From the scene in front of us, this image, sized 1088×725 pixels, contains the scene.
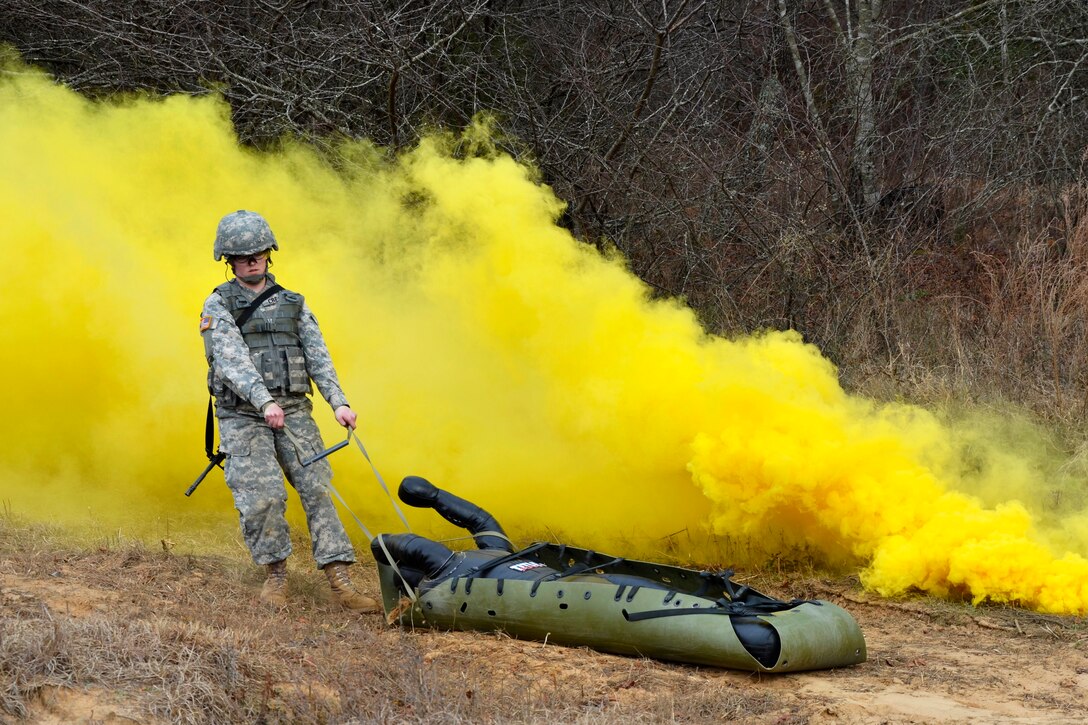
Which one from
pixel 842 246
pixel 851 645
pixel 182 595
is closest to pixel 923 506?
pixel 851 645

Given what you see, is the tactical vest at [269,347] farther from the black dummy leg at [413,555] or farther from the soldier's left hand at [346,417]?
the black dummy leg at [413,555]

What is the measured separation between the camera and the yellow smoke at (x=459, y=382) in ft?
23.7

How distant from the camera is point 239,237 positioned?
22.3 ft

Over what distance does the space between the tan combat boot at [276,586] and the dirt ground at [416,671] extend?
11cm

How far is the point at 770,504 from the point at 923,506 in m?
0.92

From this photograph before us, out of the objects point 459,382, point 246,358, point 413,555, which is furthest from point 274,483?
point 459,382

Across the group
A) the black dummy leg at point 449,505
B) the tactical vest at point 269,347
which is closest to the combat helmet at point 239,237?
the tactical vest at point 269,347

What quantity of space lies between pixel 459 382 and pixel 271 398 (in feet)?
8.33

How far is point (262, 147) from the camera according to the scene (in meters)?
12.5

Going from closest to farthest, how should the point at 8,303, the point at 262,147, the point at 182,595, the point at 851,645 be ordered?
1. the point at 851,645
2. the point at 182,595
3. the point at 8,303
4. the point at 262,147

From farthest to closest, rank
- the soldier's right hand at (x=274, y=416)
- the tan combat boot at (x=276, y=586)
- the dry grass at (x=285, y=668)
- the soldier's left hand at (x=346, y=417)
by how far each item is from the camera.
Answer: the tan combat boot at (x=276, y=586), the soldier's left hand at (x=346, y=417), the soldier's right hand at (x=274, y=416), the dry grass at (x=285, y=668)

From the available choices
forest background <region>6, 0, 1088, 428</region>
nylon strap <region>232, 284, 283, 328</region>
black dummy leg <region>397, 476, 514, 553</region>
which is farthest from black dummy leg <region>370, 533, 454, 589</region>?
forest background <region>6, 0, 1088, 428</region>

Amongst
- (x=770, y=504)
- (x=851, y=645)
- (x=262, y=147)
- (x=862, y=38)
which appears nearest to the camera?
(x=851, y=645)

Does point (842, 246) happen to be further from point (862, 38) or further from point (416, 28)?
point (416, 28)
